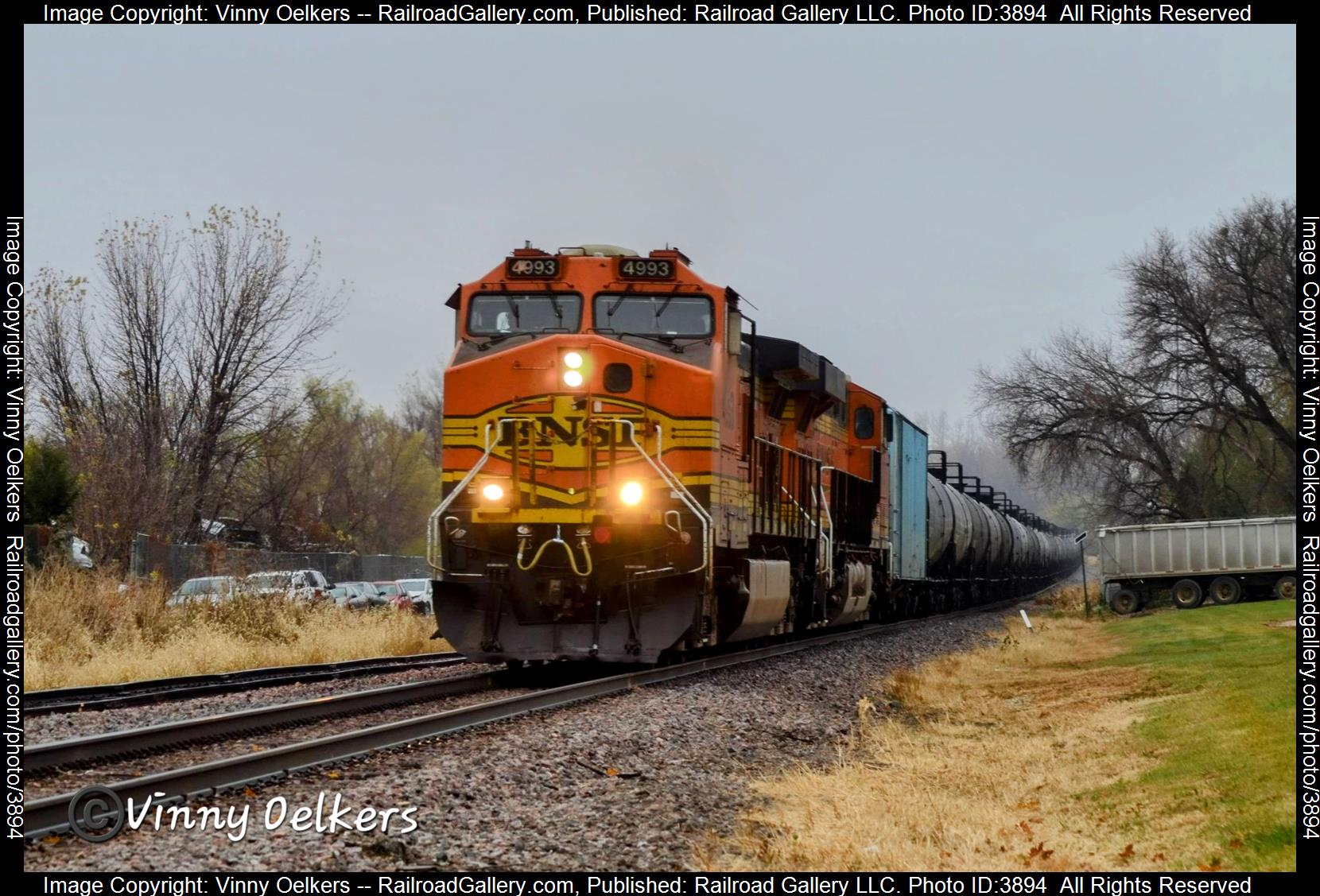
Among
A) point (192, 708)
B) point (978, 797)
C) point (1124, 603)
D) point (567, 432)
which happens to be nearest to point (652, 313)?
point (567, 432)

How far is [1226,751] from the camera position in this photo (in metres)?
9.14

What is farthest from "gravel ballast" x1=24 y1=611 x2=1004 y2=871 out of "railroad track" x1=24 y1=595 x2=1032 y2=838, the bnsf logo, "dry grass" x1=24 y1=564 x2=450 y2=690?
"dry grass" x1=24 y1=564 x2=450 y2=690

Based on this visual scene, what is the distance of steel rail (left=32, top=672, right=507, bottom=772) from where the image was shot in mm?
8398

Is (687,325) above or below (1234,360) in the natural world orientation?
below

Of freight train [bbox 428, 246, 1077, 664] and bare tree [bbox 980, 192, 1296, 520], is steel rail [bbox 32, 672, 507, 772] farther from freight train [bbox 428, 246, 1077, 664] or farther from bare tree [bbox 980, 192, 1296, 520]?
bare tree [bbox 980, 192, 1296, 520]

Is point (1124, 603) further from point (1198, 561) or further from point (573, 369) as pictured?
point (573, 369)

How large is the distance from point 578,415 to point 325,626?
8323 mm

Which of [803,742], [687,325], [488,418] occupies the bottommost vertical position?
[803,742]

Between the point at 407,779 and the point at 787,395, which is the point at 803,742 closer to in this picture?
the point at 407,779

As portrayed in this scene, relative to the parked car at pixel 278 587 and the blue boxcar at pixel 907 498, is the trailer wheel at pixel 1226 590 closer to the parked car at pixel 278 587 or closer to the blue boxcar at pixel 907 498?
the blue boxcar at pixel 907 498

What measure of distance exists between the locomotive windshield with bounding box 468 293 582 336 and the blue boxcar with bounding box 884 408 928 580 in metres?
11.4

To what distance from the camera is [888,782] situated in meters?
9.05

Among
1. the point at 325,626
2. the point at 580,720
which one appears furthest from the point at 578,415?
the point at 325,626

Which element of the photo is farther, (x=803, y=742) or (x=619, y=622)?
(x=619, y=622)
